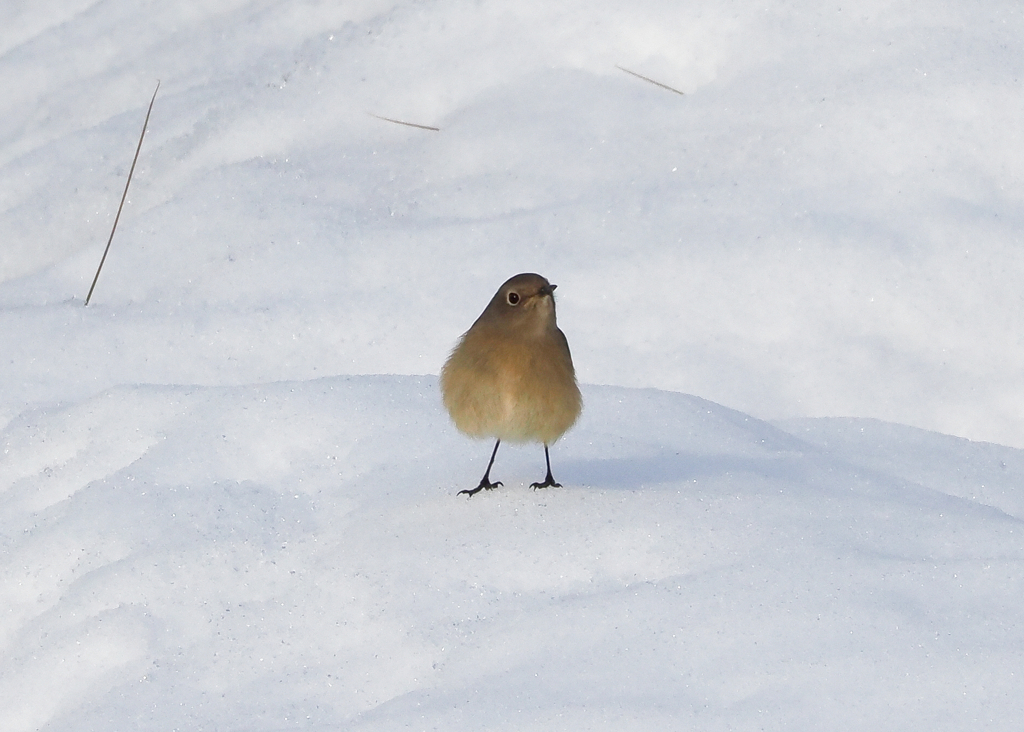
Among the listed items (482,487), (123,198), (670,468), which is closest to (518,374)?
(482,487)

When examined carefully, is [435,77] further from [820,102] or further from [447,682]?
[447,682]

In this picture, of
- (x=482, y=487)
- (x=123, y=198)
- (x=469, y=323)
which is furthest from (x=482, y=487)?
(x=123, y=198)

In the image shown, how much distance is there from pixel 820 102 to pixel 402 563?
10.6 ft

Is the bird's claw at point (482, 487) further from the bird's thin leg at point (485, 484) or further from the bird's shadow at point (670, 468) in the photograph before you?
the bird's shadow at point (670, 468)

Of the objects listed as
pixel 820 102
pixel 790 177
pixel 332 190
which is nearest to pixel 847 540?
pixel 790 177

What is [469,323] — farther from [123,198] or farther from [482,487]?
[123,198]

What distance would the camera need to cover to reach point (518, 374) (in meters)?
3.60

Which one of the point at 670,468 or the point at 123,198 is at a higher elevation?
the point at 123,198

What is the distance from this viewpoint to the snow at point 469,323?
2895 millimetres

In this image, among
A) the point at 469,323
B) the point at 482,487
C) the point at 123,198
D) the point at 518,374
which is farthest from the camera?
the point at 123,198

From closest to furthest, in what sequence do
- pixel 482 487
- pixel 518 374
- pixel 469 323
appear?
pixel 518 374, pixel 482 487, pixel 469 323

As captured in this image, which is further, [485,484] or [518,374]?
[485,484]

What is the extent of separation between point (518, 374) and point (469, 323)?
134 centimetres

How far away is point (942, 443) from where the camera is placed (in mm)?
4340
